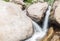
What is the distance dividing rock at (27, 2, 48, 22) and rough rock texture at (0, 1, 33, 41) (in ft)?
1.30

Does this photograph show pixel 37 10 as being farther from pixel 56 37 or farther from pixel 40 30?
pixel 56 37

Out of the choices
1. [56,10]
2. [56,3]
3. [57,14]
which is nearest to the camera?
[57,14]

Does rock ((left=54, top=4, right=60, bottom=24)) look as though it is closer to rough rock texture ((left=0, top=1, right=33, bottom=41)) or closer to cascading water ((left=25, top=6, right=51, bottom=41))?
cascading water ((left=25, top=6, right=51, bottom=41))

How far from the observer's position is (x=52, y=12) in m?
7.54

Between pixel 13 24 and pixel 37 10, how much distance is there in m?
1.35

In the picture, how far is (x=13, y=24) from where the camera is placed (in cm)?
638

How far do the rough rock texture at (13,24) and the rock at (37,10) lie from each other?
1.30 ft

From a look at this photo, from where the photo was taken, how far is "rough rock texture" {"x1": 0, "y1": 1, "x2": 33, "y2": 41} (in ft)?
20.0

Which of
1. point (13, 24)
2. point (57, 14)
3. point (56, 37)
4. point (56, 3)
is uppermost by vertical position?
point (56, 3)

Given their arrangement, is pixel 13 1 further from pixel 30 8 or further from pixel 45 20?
pixel 45 20

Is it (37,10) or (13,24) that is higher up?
(37,10)

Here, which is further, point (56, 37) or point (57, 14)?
point (57, 14)

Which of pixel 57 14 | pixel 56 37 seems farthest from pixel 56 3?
pixel 56 37

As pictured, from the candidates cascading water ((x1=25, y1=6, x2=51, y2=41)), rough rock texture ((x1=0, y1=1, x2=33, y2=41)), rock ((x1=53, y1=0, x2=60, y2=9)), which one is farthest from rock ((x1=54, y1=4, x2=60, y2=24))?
rough rock texture ((x1=0, y1=1, x2=33, y2=41))
